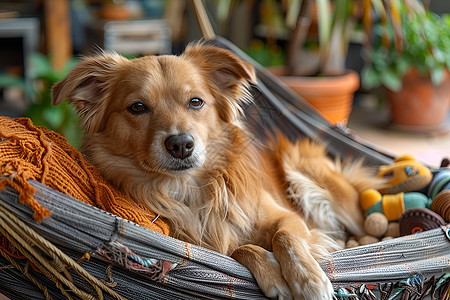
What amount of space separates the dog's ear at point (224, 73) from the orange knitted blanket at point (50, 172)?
47cm

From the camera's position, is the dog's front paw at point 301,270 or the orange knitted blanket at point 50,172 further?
the dog's front paw at point 301,270

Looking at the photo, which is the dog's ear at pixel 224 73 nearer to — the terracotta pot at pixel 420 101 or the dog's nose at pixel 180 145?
the dog's nose at pixel 180 145

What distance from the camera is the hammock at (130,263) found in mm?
1148

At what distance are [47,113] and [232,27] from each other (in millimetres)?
4171

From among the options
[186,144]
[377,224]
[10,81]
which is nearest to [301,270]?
[186,144]

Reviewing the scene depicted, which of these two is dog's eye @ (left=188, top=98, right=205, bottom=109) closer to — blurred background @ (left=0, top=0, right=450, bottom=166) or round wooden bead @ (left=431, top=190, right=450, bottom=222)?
blurred background @ (left=0, top=0, right=450, bottom=166)

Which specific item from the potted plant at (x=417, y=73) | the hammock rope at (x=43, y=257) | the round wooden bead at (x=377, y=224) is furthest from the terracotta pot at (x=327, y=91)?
the hammock rope at (x=43, y=257)

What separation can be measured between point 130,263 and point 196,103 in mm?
635

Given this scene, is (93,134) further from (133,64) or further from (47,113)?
(47,113)

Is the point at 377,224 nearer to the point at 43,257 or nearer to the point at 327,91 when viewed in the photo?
the point at 43,257

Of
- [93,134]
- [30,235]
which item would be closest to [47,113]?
[93,134]

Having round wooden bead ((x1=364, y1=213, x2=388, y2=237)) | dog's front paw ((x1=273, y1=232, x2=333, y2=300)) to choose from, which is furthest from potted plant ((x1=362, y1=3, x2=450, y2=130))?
dog's front paw ((x1=273, y1=232, x2=333, y2=300))

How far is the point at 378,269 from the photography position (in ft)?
4.61

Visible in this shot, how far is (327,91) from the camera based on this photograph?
3408mm
